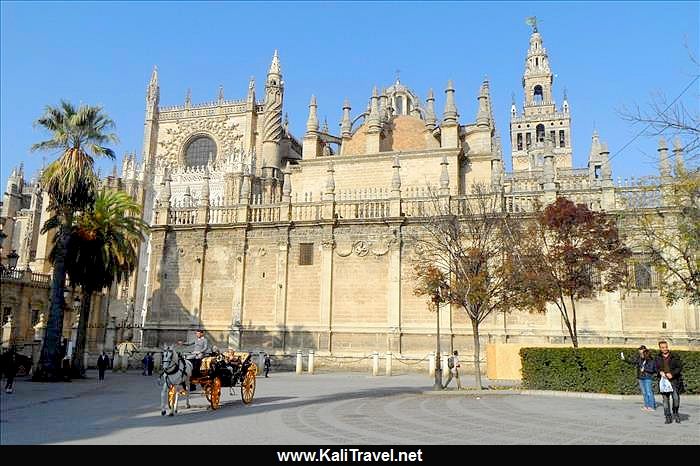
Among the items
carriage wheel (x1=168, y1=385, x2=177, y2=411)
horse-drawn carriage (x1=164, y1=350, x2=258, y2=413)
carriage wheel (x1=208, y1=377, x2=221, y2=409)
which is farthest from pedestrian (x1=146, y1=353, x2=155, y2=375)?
carriage wheel (x1=168, y1=385, x2=177, y2=411)

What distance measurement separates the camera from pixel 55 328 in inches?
781

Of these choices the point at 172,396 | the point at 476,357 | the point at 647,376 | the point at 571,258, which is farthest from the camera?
the point at 571,258

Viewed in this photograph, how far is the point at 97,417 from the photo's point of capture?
414 inches

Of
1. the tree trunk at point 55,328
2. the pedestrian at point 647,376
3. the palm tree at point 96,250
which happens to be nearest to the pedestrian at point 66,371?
the tree trunk at point 55,328

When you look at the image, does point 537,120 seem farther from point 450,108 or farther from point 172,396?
point 172,396

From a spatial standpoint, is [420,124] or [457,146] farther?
[420,124]

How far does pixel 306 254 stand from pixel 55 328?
508 inches

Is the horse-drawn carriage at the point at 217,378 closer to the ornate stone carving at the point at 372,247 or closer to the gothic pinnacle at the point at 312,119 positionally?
the ornate stone carving at the point at 372,247

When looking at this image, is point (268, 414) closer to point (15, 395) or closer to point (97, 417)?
point (97, 417)

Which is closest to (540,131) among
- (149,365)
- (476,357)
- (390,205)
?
(390,205)

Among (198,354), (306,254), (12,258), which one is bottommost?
(198,354)

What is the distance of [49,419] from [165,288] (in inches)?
844

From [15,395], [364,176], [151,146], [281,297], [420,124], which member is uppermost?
[151,146]

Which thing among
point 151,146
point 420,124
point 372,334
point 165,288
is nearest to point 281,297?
point 372,334
